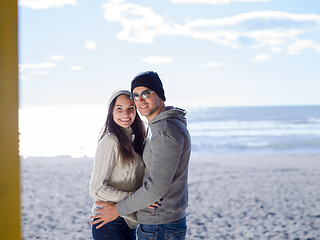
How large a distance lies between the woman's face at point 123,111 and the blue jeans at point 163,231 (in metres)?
0.66

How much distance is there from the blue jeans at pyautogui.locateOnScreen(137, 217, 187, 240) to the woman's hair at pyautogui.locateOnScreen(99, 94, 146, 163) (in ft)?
1.39

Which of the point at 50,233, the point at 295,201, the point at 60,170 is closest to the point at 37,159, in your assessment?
the point at 60,170

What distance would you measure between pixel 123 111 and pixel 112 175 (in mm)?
412

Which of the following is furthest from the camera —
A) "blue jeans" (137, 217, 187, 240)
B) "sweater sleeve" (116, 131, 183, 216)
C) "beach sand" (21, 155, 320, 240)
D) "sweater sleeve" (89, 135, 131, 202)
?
"beach sand" (21, 155, 320, 240)

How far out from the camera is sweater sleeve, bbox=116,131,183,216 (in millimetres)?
2104

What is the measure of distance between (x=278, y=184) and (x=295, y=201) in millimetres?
1527

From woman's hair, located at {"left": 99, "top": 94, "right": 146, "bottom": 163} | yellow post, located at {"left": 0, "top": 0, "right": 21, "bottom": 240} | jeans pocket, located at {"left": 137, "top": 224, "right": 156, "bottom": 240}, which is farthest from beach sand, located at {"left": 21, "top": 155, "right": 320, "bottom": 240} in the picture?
yellow post, located at {"left": 0, "top": 0, "right": 21, "bottom": 240}

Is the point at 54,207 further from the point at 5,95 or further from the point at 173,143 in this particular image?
the point at 5,95

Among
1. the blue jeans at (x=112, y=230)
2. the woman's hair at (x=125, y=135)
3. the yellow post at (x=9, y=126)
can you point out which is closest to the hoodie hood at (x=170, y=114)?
the woman's hair at (x=125, y=135)

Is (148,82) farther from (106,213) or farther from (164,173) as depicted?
(106,213)

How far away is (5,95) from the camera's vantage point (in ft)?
2.90

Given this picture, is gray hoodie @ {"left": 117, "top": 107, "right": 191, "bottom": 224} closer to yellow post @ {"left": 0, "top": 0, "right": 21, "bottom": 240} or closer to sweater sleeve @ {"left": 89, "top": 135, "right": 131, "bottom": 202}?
sweater sleeve @ {"left": 89, "top": 135, "right": 131, "bottom": 202}

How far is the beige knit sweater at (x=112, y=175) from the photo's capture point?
7.66 feet

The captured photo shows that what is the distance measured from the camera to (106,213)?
2.32 m
